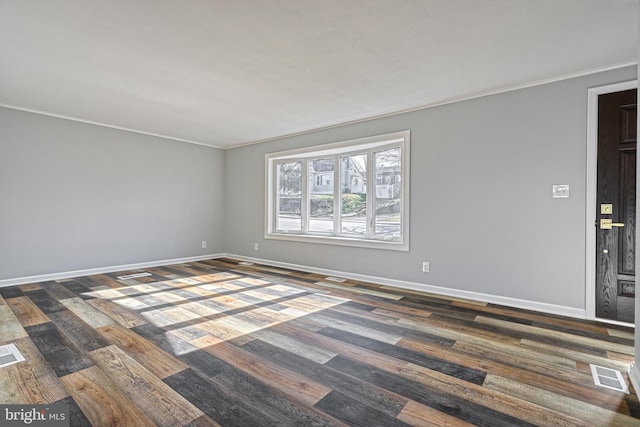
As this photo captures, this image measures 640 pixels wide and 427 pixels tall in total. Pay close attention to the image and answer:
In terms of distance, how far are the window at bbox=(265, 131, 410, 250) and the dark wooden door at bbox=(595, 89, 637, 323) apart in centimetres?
199

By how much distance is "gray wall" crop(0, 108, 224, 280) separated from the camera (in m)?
4.28

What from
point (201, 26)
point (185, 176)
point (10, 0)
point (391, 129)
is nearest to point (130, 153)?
point (185, 176)

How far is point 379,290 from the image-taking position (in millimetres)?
4164

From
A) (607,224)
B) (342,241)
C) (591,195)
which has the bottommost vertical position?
(342,241)

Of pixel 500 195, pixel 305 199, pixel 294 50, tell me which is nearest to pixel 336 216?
pixel 305 199

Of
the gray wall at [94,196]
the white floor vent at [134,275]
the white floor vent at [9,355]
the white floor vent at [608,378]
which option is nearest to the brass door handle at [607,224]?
the white floor vent at [608,378]

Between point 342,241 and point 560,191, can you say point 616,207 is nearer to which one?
point 560,191

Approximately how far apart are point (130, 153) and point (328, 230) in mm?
3739

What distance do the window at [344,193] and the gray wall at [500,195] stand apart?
0.20 metres

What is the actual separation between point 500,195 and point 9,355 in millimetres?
4743

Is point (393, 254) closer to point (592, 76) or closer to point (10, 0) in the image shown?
point (592, 76)

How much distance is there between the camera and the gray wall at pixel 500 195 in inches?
124

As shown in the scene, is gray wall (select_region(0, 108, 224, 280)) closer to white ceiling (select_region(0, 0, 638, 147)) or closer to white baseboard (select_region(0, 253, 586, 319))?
white baseboard (select_region(0, 253, 586, 319))

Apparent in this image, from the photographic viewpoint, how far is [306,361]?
2.26 metres
